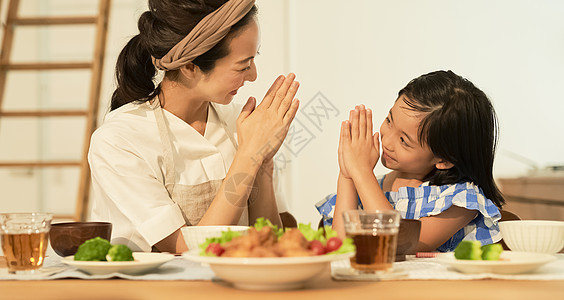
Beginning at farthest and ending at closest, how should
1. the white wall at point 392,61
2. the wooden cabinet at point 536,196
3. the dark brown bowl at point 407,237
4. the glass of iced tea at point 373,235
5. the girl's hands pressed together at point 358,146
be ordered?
the white wall at point 392,61, the wooden cabinet at point 536,196, the girl's hands pressed together at point 358,146, the dark brown bowl at point 407,237, the glass of iced tea at point 373,235

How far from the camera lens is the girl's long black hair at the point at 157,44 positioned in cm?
177

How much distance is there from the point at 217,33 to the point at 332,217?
68 centimetres

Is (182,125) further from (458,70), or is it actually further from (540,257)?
(458,70)

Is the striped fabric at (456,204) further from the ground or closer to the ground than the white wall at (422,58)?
closer to the ground

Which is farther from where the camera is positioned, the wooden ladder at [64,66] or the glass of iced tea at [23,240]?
the wooden ladder at [64,66]

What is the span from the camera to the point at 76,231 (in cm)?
127

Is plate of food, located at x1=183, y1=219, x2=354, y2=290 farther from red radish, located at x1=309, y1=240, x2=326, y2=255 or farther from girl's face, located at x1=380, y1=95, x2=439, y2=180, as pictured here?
girl's face, located at x1=380, y1=95, x2=439, y2=180

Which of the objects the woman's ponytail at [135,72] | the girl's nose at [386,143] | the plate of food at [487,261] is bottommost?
the plate of food at [487,261]

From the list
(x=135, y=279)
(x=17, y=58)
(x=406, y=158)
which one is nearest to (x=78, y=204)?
(x=17, y=58)

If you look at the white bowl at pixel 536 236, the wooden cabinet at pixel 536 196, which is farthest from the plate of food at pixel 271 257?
the wooden cabinet at pixel 536 196

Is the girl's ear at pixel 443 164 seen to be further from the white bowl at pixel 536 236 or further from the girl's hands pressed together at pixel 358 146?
the white bowl at pixel 536 236

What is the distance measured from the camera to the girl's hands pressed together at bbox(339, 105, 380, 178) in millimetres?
1727

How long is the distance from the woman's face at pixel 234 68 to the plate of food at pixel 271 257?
890mm

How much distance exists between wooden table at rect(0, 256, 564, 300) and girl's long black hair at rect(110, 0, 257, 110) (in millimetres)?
930
